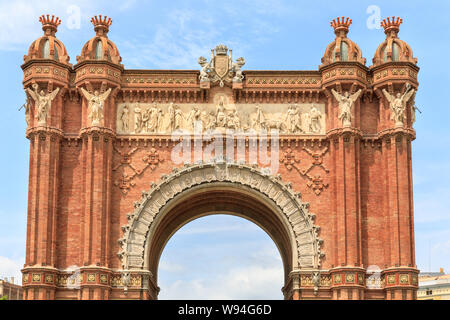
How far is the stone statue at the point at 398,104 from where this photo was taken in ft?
136

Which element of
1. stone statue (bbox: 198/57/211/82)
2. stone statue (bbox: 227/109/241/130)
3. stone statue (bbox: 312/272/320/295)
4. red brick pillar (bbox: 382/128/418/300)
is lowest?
stone statue (bbox: 312/272/320/295)

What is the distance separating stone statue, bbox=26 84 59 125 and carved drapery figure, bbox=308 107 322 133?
11.0 m

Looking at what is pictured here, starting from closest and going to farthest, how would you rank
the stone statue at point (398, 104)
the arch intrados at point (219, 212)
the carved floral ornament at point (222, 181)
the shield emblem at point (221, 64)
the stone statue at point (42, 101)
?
the carved floral ornament at point (222, 181)
the stone statue at point (42, 101)
the stone statue at point (398, 104)
the arch intrados at point (219, 212)
the shield emblem at point (221, 64)

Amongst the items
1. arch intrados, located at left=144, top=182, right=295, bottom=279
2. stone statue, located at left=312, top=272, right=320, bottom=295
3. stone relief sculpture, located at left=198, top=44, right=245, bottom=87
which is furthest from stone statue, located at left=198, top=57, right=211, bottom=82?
stone statue, located at left=312, top=272, right=320, bottom=295

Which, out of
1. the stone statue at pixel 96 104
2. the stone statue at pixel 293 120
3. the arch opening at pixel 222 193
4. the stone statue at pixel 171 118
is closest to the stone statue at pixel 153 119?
the stone statue at pixel 171 118

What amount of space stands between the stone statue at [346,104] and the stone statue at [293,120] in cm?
184

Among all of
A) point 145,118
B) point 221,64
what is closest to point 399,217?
point 221,64

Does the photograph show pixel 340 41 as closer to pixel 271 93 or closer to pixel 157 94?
pixel 271 93

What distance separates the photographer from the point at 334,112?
41.7 m

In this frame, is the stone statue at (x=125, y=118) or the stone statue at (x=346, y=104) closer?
the stone statue at (x=346, y=104)

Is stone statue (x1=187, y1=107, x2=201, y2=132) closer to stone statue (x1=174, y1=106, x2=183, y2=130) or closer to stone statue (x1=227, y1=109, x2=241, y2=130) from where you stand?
stone statue (x1=174, y1=106, x2=183, y2=130)

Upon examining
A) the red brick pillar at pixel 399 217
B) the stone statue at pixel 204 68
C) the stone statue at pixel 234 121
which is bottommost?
the red brick pillar at pixel 399 217

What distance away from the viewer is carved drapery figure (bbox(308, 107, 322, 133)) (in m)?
42.1

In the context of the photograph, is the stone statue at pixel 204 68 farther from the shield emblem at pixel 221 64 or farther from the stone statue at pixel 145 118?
the stone statue at pixel 145 118
